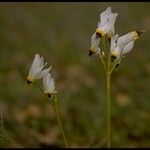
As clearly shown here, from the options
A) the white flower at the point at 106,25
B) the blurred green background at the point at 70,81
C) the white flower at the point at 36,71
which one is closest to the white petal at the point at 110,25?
the white flower at the point at 106,25

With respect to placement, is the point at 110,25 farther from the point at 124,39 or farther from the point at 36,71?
the point at 36,71

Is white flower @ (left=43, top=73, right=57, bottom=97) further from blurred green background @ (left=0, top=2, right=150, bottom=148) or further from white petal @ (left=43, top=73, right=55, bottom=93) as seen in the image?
blurred green background @ (left=0, top=2, right=150, bottom=148)

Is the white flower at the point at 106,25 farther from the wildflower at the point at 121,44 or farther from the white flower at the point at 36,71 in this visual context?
the white flower at the point at 36,71

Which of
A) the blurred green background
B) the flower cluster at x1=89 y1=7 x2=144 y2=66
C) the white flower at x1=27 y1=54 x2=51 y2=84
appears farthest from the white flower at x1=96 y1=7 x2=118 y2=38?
the blurred green background

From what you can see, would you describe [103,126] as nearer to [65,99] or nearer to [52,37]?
[65,99]

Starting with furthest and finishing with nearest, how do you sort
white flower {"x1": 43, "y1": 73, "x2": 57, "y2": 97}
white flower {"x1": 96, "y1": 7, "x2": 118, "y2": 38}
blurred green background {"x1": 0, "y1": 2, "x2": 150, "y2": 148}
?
blurred green background {"x1": 0, "y1": 2, "x2": 150, "y2": 148}
white flower {"x1": 43, "y1": 73, "x2": 57, "y2": 97}
white flower {"x1": 96, "y1": 7, "x2": 118, "y2": 38}

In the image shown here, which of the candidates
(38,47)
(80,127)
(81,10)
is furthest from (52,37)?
(80,127)

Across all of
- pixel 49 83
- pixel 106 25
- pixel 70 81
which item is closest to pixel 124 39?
pixel 106 25
